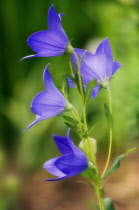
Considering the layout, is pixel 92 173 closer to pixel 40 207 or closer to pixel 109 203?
pixel 109 203

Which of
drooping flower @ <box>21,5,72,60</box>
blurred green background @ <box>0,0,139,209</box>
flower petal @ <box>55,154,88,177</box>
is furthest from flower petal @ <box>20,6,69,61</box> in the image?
blurred green background @ <box>0,0,139,209</box>

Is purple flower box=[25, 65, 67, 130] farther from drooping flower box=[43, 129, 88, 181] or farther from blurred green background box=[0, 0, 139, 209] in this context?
blurred green background box=[0, 0, 139, 209]

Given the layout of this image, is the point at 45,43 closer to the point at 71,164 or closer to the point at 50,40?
the point at 50,40

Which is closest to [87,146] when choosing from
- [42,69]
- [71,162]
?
[71,162]

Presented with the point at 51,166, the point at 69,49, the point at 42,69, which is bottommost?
the point at 42,69

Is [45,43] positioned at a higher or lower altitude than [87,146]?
higher

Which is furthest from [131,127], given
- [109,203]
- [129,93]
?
[109,203]

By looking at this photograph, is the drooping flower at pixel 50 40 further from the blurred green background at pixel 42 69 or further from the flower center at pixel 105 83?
the blurred green background at pixel 42 69
